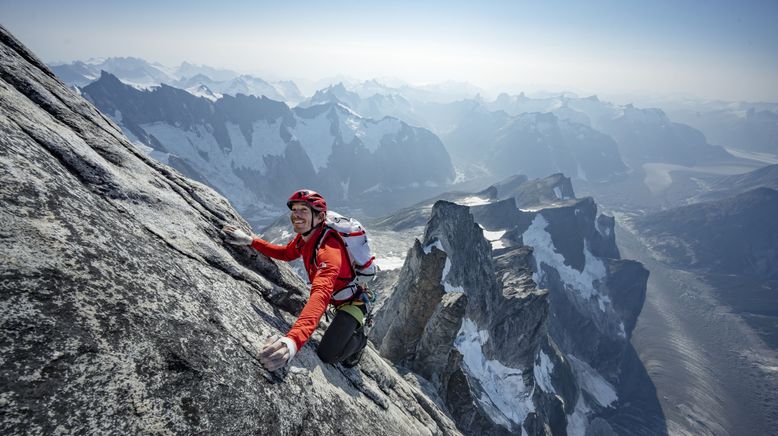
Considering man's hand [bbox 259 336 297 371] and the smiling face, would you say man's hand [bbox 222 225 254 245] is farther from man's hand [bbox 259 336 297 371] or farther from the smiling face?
man's hand [bbox 259 336 297 371]

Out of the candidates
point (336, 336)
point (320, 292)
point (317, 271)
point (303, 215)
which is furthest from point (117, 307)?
point (336, 336)

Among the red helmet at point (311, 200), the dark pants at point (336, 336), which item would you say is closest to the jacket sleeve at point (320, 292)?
the red helmet at point (311, 200)

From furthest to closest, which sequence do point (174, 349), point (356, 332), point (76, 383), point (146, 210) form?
1. point (356, 332)
2. point (146, 210)
3. point (174, 349)
4. point (76, 383)

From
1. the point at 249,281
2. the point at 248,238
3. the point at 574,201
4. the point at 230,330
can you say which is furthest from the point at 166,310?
the point at 574,201

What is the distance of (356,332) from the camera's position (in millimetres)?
9180

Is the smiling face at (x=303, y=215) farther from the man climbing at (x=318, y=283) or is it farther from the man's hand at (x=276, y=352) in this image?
the man's hand at (x=276, y=352)

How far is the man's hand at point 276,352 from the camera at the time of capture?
611 cm

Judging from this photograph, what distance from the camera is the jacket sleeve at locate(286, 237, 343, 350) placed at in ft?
20.5

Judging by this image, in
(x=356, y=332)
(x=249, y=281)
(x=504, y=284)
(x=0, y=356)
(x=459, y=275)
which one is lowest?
(x=504, y=284)

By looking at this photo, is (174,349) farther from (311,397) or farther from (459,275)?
(459,275)

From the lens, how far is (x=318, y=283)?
22.7ft

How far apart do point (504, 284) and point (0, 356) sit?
84.2 meters

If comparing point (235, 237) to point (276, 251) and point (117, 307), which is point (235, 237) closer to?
point (276, 251)

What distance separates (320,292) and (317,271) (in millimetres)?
584
